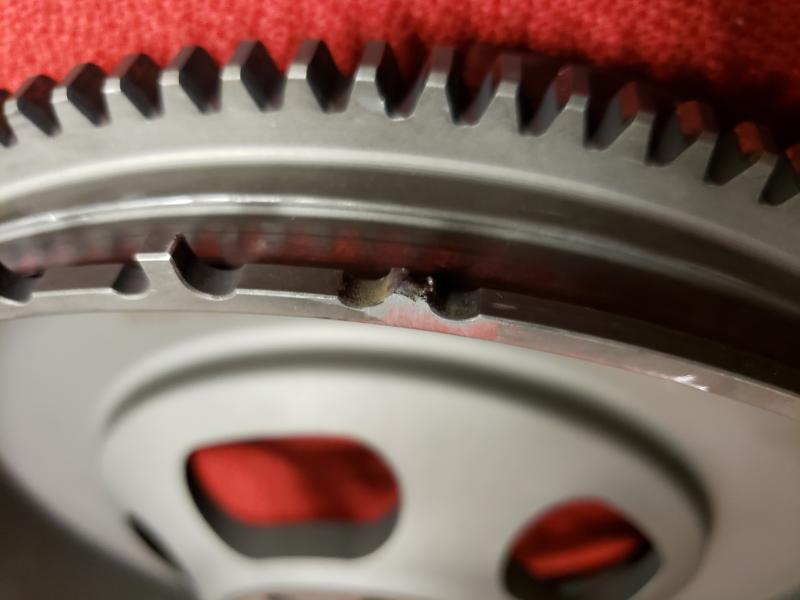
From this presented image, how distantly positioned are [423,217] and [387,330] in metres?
0.05

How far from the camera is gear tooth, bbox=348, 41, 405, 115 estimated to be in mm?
225

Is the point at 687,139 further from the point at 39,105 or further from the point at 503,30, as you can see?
the point at 39,105

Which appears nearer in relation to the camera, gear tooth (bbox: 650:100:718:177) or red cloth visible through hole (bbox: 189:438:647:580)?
gear tooth (bbox: 650:100:718:177)

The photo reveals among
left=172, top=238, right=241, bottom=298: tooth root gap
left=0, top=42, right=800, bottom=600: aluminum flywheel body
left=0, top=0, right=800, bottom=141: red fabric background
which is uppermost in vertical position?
left=0, top=0, right=800, bottom=141: red fabric background

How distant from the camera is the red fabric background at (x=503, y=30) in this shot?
0.80 feet

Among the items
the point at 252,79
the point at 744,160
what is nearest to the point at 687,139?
the point at 744,160

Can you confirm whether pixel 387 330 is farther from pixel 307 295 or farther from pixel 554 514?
pixel 554 514

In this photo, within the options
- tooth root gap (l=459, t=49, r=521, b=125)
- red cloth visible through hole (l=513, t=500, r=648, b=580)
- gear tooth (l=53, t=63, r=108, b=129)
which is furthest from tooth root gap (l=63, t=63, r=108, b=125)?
red cloth visible through hole (l=513, t=500, r=648, b=580)

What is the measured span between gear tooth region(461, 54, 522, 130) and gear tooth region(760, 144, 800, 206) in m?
0.07

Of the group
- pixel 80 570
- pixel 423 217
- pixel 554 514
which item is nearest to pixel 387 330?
pixel 423 217

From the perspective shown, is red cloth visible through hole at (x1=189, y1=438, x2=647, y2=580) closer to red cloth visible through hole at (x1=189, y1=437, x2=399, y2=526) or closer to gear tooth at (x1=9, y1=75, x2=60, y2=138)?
red cloth visible through hole at (x1=189, y1=437, x2=399, y2=526)

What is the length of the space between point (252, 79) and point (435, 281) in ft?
0.24

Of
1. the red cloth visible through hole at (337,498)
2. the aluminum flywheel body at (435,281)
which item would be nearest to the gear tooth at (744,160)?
the aluminum flywheel body at (435,281)

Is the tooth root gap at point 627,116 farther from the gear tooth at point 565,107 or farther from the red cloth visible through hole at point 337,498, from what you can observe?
the red cloth visible through hole at point 337,498
